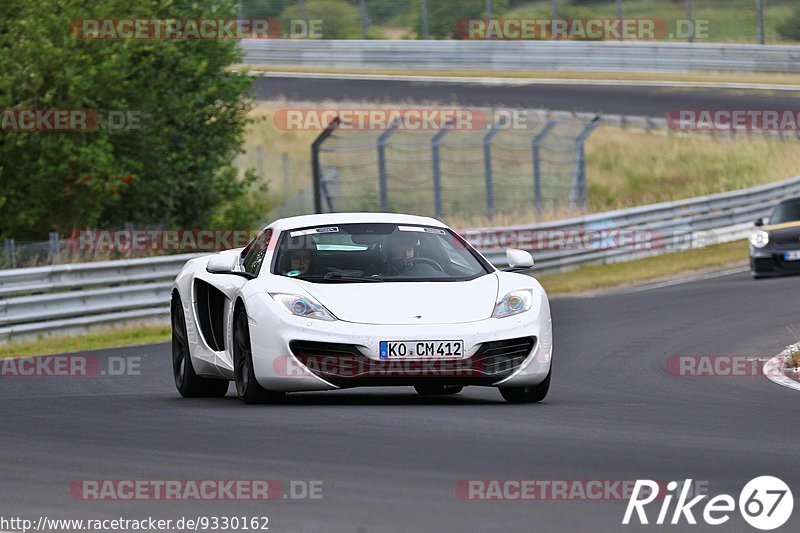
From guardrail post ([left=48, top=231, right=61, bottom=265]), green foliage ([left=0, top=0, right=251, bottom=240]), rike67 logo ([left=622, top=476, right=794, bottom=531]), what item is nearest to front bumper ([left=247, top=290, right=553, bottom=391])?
rike67 logo ([left=622, top=476, right=794, bottom=531])

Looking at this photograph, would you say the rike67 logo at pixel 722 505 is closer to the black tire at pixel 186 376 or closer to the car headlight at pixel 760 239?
the black tire at pixel 186 376

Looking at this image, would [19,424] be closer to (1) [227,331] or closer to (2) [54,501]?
(1) [227,331]

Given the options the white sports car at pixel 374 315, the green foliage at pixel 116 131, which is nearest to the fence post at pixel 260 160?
the green foliage at pixel 116 131

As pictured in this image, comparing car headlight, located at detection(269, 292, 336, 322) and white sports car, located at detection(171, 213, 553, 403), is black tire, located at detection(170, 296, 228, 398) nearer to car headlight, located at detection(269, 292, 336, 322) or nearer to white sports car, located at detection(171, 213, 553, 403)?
white sports car, located at detection(171, 213, 553, 403)

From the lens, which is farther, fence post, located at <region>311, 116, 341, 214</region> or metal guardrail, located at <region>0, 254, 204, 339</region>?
fence post, located at <region>311, 116, 341, 214</region>

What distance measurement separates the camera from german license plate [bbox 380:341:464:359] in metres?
10.0

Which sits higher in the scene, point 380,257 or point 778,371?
point 380,257

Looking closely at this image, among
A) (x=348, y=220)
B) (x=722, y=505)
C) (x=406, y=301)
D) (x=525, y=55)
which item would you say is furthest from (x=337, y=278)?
(x=525, y=55)

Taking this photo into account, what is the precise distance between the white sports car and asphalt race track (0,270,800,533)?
24 cm

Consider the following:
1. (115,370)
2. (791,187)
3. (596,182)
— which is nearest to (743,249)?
(791,187)

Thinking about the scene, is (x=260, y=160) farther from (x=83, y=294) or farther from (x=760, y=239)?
(x=83, y=294)

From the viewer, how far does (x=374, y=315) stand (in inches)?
401

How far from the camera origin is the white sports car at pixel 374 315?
10.1m

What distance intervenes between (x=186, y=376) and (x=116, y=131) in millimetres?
15982
